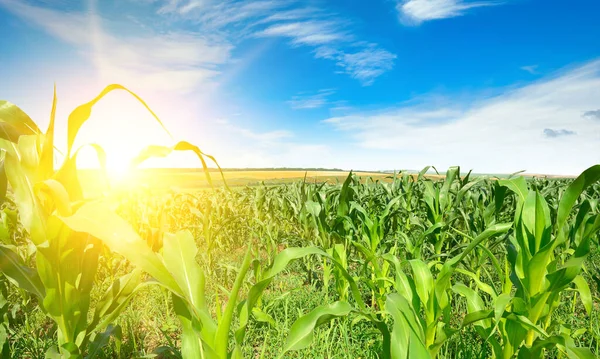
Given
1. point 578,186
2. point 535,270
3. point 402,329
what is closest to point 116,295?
point 402,329

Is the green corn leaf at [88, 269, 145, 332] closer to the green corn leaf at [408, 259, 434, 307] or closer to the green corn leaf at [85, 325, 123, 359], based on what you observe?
the green corn leaf at [85, 325, 123, 359]

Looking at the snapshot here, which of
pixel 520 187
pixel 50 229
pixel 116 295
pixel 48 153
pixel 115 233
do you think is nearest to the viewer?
pixel 115 233

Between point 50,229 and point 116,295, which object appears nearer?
point 50,229

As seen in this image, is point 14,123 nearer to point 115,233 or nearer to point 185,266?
point 115,233

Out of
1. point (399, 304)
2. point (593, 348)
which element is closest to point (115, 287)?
point (399, 304)

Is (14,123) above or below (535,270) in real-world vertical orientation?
above

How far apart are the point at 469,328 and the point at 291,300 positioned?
1764 millimetres

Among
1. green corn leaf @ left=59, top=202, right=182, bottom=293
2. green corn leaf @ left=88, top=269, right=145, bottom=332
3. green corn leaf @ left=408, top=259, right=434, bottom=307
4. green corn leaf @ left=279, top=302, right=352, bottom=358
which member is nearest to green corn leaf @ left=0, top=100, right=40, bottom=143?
green corn leaf @ left=59, top=202, right=182, bottom=293

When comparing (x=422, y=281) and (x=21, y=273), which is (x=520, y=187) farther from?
(x=21, y=273)

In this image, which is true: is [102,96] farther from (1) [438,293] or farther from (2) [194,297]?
(1) [438,293]

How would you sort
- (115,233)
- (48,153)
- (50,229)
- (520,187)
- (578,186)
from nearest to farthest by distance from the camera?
1. (115,233)
2. (50,229)
3. (48,153)
4. (578,186)
5. (520,187)

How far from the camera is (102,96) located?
123cm

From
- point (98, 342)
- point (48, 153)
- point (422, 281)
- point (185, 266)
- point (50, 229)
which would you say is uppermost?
point (48, 153)

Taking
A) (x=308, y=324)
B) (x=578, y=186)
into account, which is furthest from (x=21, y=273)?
(x=578, y=186)
